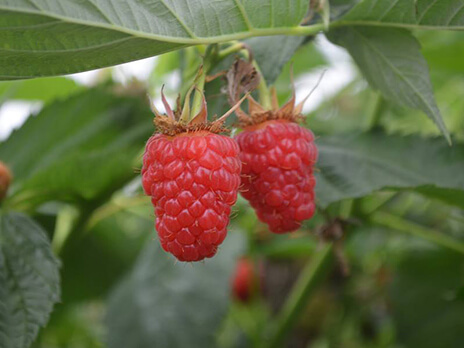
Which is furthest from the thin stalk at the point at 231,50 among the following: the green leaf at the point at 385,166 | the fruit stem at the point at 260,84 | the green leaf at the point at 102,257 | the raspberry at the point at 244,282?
the raspberry at the point at 244,282

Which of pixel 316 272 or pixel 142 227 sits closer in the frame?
pixel 316 272

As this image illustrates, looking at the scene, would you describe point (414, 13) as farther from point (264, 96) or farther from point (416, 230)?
point (416, 230)

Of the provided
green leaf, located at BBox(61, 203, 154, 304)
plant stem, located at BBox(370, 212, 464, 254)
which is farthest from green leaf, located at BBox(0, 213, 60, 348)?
plant stem, located at BBox(370, 212, 464, 254)

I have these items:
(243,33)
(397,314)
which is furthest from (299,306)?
(243,33)

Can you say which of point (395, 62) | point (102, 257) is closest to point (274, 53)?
point (395, 62)

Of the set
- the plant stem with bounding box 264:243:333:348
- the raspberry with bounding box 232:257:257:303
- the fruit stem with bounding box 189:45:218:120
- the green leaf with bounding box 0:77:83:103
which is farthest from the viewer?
the raspberry with bounding box 232:257:257:303

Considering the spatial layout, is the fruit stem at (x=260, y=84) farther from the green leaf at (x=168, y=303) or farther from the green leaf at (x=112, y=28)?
the green leaf at (x=168, y=303)

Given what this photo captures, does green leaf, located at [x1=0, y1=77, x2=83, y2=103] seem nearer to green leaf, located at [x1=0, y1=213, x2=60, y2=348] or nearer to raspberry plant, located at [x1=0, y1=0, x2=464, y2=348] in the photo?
raspberry plant, located at [x1=0, y1=0, x2=464, y2=348]

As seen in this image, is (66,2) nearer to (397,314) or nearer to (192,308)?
(192,308)
